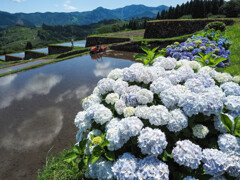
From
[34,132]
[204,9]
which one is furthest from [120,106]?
[204,9]

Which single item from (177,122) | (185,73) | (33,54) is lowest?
(33,54)

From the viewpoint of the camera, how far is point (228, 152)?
4.74 feet

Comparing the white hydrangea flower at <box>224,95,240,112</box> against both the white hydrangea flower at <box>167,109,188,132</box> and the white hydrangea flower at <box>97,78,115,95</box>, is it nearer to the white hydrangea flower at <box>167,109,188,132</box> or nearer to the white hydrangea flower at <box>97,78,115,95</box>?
the white hydrangea flower at <box>167,109,188,132</box>

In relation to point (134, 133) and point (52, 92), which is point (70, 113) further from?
Answer: point (134, 133)

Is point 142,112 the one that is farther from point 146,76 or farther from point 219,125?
point 219,125

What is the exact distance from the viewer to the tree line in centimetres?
2745

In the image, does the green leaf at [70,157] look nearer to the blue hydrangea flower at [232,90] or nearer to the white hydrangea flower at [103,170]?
the white hydrangea flower at [103,170]

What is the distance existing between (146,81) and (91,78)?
5.99m

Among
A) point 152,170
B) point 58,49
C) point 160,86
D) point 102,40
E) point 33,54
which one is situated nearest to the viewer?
point 152,170

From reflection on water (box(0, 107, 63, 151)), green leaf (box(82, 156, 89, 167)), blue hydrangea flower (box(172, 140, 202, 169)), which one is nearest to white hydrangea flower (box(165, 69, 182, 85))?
blue hydrangea flower (box(172, 140, 202, 169))

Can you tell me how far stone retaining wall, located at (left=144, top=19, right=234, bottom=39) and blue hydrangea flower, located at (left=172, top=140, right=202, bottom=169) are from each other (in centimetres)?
2065

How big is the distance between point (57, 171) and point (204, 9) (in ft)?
148

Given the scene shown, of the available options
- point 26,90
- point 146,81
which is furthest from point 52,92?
point 146,81

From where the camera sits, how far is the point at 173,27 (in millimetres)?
19812
